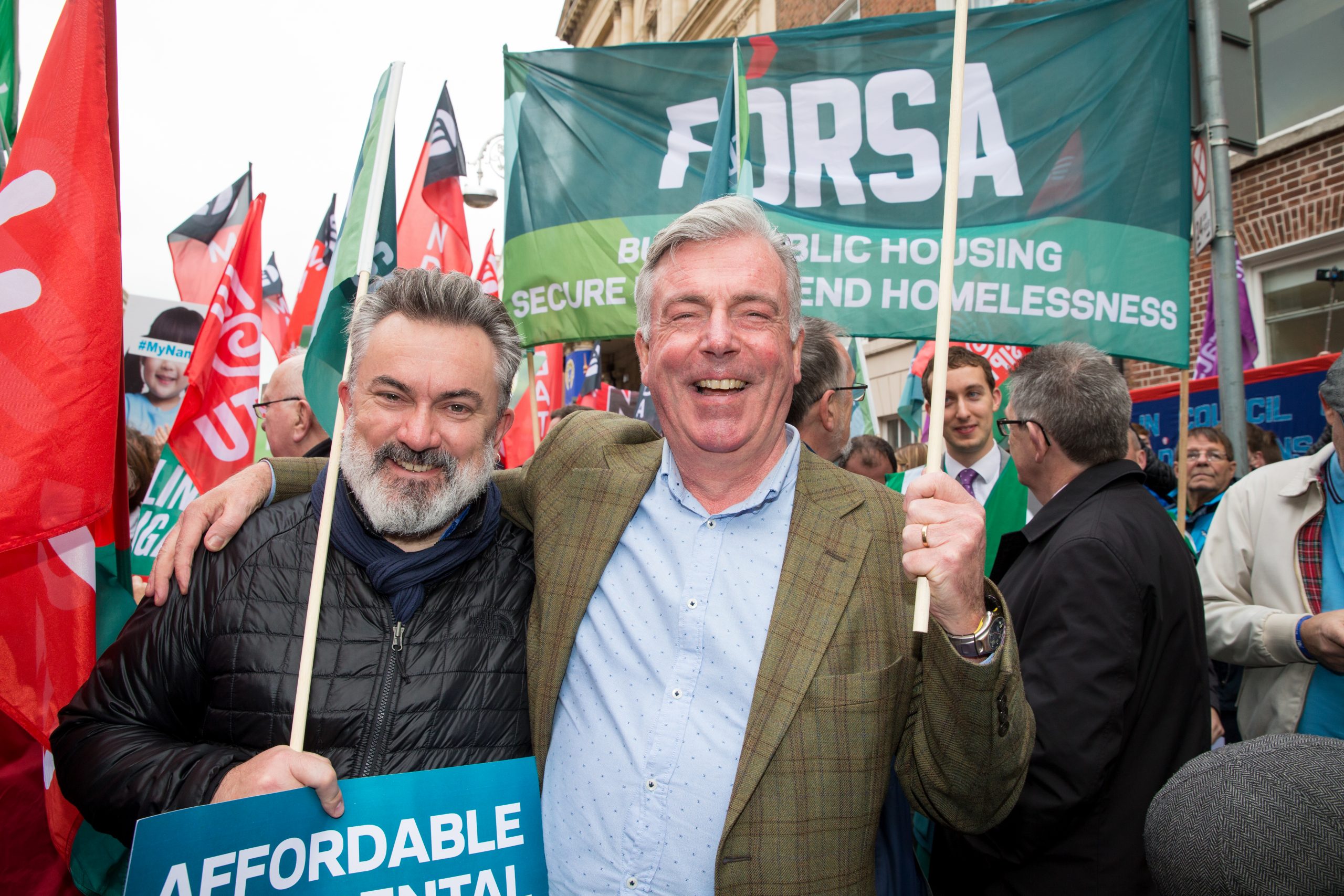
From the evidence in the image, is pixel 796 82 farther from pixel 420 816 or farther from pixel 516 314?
pixel 420 816

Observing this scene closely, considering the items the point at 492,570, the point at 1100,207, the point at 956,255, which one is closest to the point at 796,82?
the point at 956,255

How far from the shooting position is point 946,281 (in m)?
1.34

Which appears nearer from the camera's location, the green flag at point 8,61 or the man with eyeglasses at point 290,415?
the green flag at point 8,61

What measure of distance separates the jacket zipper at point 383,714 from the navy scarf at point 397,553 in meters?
0.06

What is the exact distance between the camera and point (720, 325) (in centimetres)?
183

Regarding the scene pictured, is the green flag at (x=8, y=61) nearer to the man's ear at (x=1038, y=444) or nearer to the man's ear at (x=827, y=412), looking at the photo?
the man's ear at (x=827, y=412)

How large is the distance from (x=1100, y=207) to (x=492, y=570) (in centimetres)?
329

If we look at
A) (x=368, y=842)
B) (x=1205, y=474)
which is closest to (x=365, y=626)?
(x=368, y=842)

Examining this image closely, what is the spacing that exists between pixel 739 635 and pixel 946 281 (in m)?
0.77

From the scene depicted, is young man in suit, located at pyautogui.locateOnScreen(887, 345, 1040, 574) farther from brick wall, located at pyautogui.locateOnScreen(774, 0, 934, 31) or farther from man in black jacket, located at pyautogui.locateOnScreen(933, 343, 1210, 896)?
brick wall, located at pyautogui.locateOnScreen(774, 0, 934, 31)

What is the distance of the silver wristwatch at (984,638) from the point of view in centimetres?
138

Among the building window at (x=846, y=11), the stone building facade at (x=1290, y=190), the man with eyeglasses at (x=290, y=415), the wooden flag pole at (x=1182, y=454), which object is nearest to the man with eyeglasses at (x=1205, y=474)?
the wooden flag pole at (x=1182, y=454)

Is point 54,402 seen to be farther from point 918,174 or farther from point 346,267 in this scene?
point 918,174

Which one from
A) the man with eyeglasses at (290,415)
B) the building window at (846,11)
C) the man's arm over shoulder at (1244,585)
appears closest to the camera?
the man's arm over shoulder at (1244,585)
